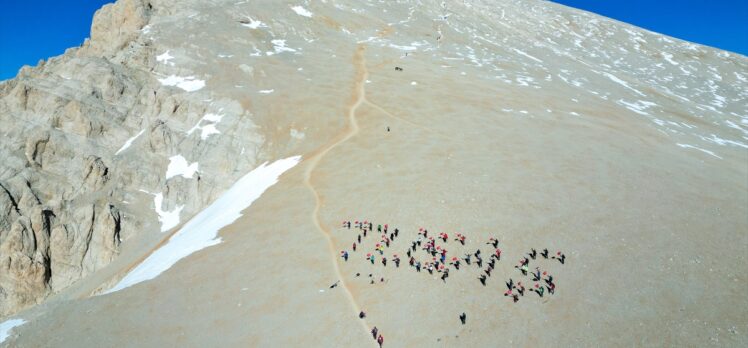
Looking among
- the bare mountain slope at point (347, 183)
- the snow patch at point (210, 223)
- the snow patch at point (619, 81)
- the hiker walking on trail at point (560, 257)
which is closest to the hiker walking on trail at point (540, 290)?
the bare mountain slope at point (347, 183)

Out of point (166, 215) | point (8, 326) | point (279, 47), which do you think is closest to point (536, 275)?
point (8, 326)

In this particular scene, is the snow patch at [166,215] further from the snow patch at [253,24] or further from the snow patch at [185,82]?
the snow patch at [253,24]

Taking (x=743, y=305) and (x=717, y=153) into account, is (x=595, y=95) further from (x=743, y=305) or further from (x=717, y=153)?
(x=743, y=305)

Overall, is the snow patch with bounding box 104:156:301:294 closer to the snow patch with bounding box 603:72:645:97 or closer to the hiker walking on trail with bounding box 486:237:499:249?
the hiker walking on trail with bounding box 486:237:499:249

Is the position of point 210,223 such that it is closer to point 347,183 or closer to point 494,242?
point 347,183

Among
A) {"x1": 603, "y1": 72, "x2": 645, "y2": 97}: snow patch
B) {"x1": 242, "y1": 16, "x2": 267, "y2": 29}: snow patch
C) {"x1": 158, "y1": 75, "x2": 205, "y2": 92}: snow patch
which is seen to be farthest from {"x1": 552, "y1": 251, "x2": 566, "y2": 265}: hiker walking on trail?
{"x1": 242, "y1": 16, "x2": 267, "y2": 29}: snow patch

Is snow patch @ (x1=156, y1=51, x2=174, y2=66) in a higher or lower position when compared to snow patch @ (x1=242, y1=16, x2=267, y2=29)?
lower

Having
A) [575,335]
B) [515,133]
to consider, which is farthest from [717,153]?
[575,335]
